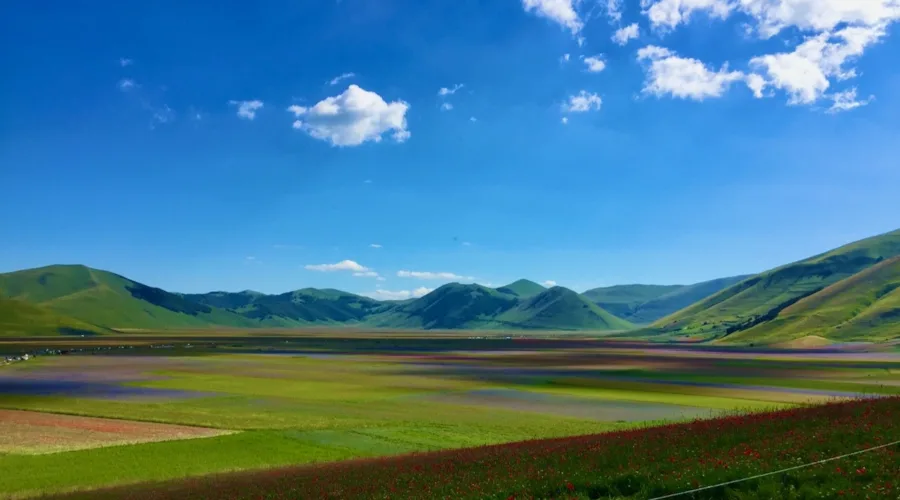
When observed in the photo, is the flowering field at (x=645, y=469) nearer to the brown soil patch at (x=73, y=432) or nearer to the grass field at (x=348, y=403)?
the grass field at (x=348, y=403)

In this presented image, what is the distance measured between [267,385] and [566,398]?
42.1 metres

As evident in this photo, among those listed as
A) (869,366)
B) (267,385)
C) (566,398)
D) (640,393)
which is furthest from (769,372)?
(267,385)

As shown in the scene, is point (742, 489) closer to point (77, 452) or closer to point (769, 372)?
point (77, 452)

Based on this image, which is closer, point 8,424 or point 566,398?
point 8,424

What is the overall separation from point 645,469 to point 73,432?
45.6m

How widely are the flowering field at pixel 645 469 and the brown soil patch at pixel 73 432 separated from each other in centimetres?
1665

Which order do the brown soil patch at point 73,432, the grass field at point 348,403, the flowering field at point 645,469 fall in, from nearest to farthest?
the flowering field at point 645,469
the grass field at point 348,403
the brown soil patch at point 73,432

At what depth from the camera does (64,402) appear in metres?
68.1

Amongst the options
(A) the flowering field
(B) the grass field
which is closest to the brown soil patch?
(B) the grass field

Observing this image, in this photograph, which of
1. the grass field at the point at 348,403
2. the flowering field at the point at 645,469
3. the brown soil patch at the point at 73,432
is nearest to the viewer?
the flowering field at the point at 645,469

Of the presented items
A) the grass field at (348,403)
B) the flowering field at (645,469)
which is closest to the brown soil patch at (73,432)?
the grass field at (348,403)

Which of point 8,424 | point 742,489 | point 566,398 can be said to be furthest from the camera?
point 566,398

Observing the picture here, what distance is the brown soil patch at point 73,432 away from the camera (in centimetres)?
4381

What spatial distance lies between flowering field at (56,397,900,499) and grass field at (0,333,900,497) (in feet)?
25.7
